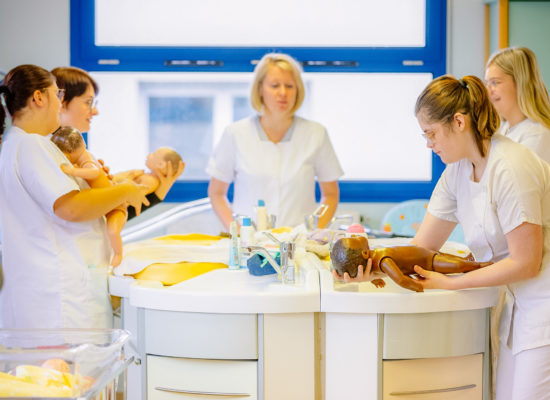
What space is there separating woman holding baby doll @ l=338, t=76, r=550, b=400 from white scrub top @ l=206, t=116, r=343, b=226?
1.13 m

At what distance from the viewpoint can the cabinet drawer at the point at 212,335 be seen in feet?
5.17

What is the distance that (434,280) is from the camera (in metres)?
1.61

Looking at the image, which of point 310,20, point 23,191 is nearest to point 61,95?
point 23,191

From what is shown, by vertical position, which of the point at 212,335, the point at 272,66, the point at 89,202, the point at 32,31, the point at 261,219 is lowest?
the point at 212,335

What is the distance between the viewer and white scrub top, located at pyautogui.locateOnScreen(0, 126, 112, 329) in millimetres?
1709

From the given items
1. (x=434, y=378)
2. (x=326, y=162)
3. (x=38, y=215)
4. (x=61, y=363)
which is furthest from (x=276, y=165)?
(x=61, y=363)

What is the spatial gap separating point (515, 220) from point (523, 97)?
968mm

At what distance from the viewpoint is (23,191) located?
5.65 feet

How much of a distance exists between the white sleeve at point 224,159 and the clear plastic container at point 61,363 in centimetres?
178

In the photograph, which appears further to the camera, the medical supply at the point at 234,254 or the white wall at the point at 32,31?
the white wall at the point at 32,31

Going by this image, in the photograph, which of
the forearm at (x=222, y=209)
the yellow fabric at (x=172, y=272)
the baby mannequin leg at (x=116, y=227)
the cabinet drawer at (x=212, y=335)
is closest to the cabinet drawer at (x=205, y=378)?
the cabinet drawer at (x=212, y=335)

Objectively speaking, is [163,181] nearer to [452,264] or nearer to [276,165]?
[276,165]

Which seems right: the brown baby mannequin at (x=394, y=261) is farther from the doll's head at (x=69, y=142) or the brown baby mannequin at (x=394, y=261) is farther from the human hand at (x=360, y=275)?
the doll's head at (x=69, y=142)

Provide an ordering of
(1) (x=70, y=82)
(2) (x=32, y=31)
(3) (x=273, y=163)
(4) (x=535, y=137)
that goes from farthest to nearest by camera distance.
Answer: (2) (x=32, y=31) < (3) (x=273, y=163) < (4) (x=535, y=137) < (1) (x=70, y=82)
